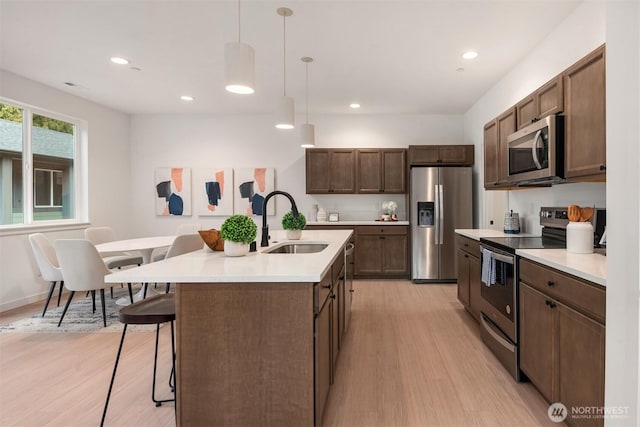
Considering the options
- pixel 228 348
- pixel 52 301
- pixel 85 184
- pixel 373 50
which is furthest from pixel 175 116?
pixel 228 348

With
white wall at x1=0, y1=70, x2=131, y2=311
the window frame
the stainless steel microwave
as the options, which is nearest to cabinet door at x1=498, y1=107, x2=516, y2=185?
the stainless steel microwave

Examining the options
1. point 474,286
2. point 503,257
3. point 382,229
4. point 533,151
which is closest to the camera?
point 503,257

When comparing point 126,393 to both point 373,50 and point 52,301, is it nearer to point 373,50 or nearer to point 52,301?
point 52,301

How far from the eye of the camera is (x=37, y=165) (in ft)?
14.7

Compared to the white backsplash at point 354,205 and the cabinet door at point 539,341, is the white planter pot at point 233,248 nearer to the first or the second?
the cabinet door at point 539,341

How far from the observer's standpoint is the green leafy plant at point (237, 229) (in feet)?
6.52

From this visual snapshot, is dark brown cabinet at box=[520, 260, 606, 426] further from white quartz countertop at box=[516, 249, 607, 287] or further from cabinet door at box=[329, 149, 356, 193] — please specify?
cabinet door at box=[329, 149, 356, 193]

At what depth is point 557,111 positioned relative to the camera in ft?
7.86

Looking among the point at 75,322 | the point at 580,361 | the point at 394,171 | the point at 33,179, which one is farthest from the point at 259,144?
the point at 580,361

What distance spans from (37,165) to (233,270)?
14.5ft

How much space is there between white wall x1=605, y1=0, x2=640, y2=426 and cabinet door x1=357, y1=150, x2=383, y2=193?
4490 millimetres

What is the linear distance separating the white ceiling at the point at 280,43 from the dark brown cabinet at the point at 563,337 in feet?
6.93

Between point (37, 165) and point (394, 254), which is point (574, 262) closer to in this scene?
point (394, 254)

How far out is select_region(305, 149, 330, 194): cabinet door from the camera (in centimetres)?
568
